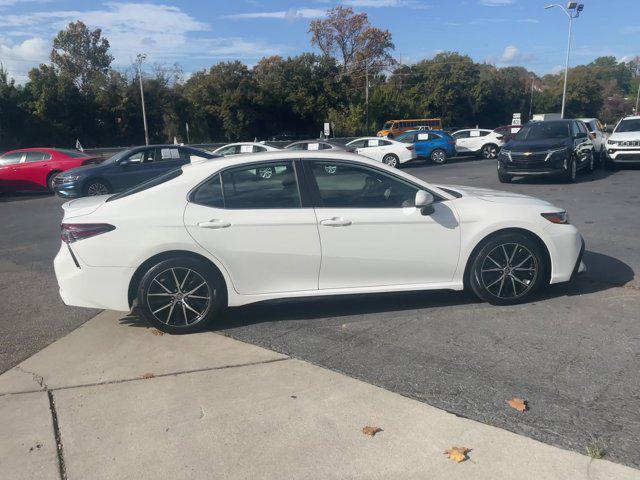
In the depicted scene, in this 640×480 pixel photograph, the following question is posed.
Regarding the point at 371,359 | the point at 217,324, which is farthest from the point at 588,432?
the point at 217,324

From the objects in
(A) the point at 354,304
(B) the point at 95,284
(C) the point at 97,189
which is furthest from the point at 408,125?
(B) the point at 95,284

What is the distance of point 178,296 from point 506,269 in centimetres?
289

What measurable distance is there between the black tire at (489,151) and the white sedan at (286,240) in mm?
24324

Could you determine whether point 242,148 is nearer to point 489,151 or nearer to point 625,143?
point 625,143

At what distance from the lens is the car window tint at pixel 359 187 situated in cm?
502

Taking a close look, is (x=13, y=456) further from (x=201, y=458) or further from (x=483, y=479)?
(x=483, y=479)

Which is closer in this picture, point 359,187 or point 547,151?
point 359,187

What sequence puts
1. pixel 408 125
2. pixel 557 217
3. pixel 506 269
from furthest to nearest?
1. pixel 408 125
2. pixel 557 217
3. pixel 506 269

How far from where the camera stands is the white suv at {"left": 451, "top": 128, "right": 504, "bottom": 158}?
2831 centimetres

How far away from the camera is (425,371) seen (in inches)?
158

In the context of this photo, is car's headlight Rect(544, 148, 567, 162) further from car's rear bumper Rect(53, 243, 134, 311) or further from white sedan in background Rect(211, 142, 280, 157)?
car's rear bumper Rect(53, 243, 134, 311)

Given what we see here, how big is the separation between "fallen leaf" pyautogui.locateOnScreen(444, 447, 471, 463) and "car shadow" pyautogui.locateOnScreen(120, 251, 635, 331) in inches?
85.2

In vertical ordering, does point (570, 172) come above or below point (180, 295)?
below

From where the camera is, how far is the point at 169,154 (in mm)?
15789
